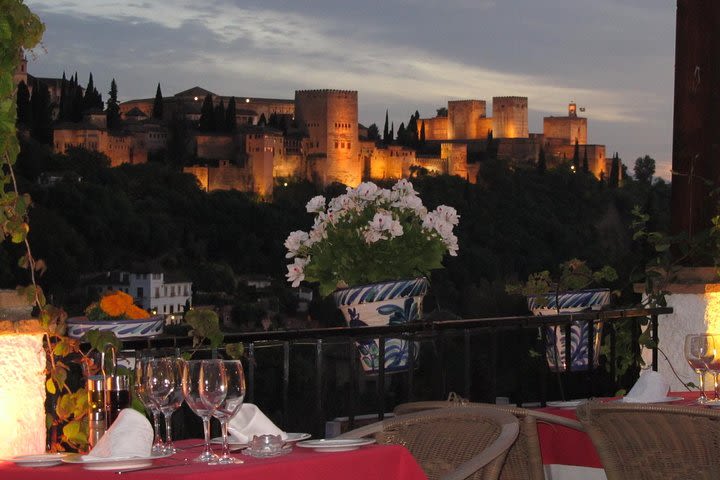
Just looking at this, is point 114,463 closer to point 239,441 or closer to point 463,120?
point 239,441

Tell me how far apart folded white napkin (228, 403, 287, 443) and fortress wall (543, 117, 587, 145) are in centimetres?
7856

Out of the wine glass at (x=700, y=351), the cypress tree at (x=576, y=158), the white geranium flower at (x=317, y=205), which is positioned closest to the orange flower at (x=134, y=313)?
the white geranium flower at (x=317, y=205)

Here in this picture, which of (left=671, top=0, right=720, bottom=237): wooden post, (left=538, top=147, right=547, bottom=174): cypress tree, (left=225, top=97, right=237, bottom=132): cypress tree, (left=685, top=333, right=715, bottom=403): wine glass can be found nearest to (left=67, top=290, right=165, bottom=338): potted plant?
(left=685, top=333, right=715, bottom=403): wine glass

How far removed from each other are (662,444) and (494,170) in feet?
220

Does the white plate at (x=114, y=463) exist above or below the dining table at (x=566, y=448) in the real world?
above

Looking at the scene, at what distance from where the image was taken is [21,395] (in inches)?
98.7

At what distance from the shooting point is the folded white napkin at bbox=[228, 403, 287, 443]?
229cm

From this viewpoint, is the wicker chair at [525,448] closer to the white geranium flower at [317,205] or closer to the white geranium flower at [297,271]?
the white geranium flower at [297,271]

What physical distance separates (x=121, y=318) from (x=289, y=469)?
7.66ft

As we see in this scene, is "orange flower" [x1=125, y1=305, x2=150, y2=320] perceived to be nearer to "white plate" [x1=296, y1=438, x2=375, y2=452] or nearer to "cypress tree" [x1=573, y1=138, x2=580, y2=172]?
"white plate" [x1=296, y1=438, x2=375, y2=452]

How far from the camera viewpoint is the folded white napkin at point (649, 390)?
3078 millimetres

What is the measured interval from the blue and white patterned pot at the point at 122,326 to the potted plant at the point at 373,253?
0.47 meters

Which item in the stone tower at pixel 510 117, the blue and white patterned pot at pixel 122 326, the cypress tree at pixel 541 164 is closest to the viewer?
the blue and white patterned pot at pixel 122 326

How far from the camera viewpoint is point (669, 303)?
14.8ft
